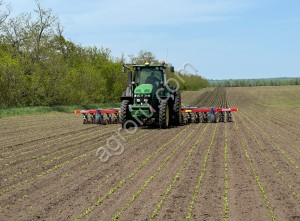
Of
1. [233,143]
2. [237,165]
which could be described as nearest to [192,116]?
[233,143]

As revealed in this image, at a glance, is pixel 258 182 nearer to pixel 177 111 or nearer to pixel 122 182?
pixel 122 182

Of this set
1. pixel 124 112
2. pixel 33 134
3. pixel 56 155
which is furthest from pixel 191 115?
pixel 56 155

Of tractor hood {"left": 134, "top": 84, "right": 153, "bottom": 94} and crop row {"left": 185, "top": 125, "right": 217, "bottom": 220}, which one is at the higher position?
tractor hood {"left": 134, "top": 84, "right": 153, "bottom": 94}

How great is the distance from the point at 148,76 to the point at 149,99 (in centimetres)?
103

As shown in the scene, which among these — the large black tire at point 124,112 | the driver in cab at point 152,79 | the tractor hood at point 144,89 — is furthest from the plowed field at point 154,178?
the driver in cab at point 152,79

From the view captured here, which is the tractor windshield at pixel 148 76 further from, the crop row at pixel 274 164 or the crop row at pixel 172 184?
the crop row at pixel 172 184

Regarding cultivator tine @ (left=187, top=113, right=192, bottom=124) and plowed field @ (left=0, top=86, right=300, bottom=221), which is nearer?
plowed field @ (left=0, top=86, right=300, bottom=221)

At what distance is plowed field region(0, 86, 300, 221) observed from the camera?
17.8ft

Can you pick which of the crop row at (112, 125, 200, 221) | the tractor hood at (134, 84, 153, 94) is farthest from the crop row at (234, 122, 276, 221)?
the tractor hood at (134, 84, 153, 94)

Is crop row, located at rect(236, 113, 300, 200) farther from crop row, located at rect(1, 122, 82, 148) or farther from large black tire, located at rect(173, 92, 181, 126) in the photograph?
crop row, located at rect(1, 122, 82, 148)

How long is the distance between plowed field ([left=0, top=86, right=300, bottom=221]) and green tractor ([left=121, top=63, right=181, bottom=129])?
5.69ft

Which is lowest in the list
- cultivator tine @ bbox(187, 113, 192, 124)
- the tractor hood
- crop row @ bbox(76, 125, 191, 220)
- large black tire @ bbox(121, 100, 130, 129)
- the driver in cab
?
crop row @ bbox(76, 125, 191, 220)

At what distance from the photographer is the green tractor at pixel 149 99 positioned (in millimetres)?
14125

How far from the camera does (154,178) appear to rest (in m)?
7.18
